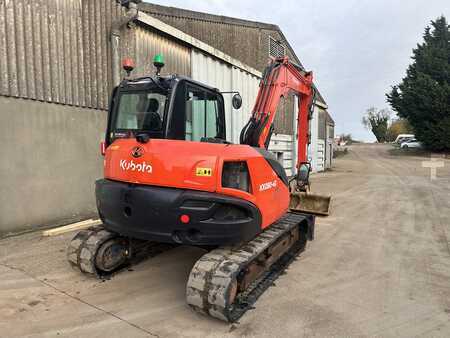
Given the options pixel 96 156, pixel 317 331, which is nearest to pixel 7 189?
pixel 96 156

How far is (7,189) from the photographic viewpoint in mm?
6035

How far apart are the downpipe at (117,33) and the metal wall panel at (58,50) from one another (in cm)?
14

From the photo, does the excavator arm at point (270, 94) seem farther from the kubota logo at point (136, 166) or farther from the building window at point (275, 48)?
the building window at point (275, 48)

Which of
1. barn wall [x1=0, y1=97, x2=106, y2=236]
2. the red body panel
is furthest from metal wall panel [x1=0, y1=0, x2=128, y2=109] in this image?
the red body panel

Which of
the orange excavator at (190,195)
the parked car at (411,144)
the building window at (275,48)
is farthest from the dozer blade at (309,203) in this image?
the parked car at (411,144)

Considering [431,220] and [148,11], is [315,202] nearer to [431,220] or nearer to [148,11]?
[431,220]

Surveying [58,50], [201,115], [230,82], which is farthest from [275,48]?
[201,115]

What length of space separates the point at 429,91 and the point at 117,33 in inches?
1155

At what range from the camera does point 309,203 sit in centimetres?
821

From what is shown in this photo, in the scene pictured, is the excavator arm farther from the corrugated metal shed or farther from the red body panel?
the corrugated metal shed

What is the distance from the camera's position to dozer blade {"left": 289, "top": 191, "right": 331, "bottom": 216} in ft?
26.3

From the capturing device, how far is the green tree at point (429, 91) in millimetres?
28125

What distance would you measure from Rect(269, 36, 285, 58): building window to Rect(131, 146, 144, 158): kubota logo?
12712mm

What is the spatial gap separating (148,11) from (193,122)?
879cm
